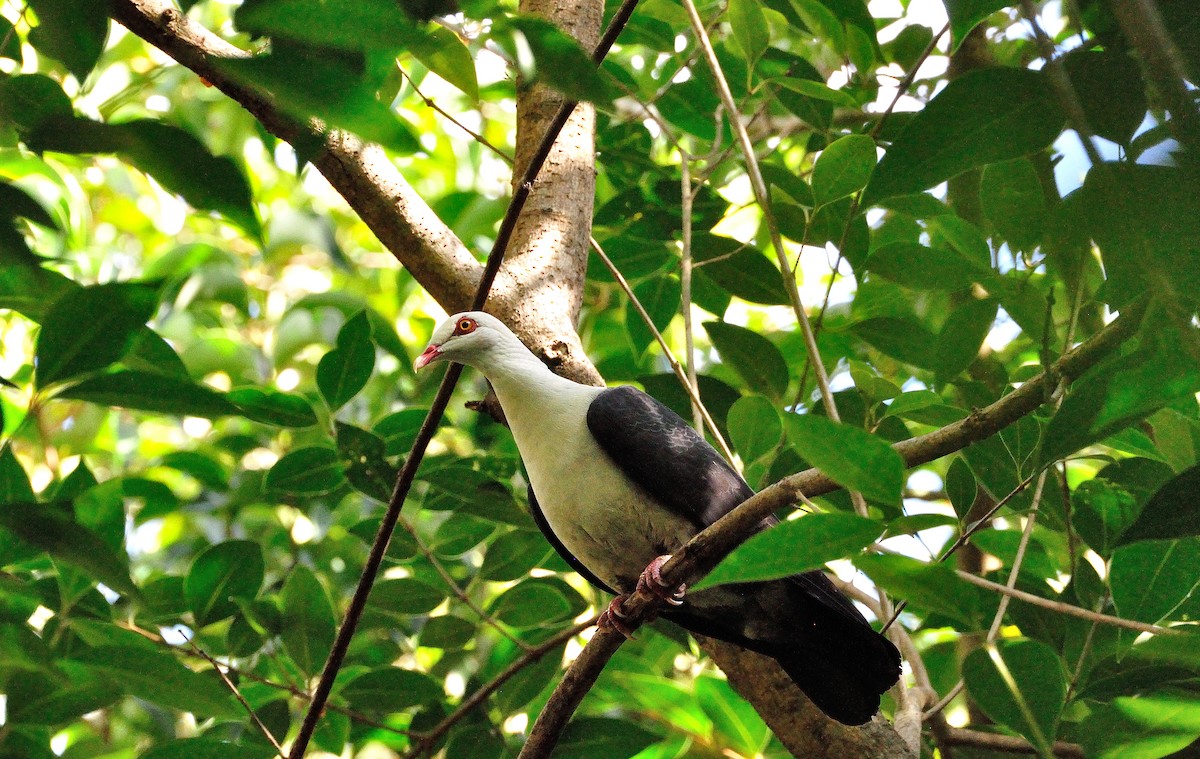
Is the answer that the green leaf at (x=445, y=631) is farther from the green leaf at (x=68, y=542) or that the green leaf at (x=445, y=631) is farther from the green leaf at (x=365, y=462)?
the green leaf at (x=68, y=542)

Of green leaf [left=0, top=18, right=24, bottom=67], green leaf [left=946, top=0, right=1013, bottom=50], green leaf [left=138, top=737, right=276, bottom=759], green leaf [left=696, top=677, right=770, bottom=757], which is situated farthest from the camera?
green leaf [left=696, top=677, right=770, bottom=757]

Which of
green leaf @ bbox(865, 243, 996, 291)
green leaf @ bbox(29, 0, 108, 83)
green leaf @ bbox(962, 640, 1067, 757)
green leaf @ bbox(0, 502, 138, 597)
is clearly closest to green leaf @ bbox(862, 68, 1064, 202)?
green leaf @ bbox(962, 640, 1067, 757)

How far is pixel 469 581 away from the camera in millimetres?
3893

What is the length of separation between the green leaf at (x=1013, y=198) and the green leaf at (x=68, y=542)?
202 centimetres

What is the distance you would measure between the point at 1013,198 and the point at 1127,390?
1012mm

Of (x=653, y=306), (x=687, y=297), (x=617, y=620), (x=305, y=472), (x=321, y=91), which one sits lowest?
(x=305, y=472)

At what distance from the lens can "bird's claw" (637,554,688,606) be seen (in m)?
2.55

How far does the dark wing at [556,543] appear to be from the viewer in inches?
135

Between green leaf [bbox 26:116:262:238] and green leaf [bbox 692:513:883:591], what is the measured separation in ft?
2.26

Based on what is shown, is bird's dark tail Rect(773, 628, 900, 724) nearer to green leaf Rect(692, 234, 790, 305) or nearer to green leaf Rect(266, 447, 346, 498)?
green leaf Rect(692, 234, 790, 305)

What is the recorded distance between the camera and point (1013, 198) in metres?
2.42

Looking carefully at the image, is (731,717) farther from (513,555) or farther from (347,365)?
(347,365)

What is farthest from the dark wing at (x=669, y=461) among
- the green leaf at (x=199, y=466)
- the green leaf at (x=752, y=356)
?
the green leaf at (x=199, y=466)

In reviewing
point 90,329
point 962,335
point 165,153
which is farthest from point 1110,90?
point 962,335
